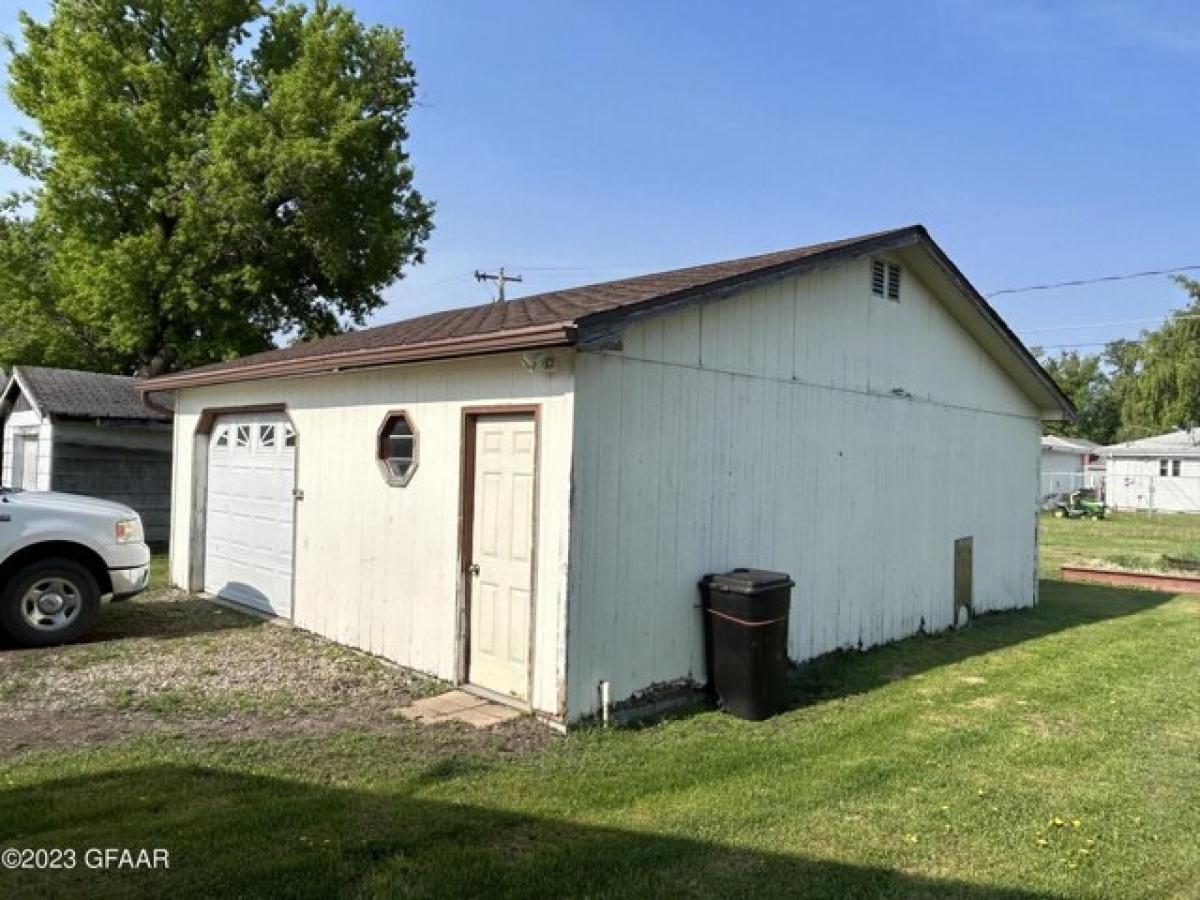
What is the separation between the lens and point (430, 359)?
22.0 ft

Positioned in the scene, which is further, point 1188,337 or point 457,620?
point 1188,337

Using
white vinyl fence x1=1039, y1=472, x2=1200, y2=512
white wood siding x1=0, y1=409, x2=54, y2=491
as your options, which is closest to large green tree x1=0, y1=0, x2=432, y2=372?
white wood siding x1=0, y1=409, x2=54, y2=491

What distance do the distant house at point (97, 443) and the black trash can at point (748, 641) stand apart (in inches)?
440

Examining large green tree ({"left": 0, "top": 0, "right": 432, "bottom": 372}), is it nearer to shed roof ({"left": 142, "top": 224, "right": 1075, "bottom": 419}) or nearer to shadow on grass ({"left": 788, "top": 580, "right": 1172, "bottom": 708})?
shed roof ({"left": 142, "top": 224, "right": 1075, "bottom": 419})

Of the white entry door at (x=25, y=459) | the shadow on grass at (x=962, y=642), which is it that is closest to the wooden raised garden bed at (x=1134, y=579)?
the shadow on grass at (x=962, y=642)

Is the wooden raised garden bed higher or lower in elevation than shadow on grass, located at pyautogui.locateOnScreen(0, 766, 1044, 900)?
lower

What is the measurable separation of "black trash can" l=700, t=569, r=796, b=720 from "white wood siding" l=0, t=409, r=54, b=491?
493 inches

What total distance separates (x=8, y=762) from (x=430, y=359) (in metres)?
3.58

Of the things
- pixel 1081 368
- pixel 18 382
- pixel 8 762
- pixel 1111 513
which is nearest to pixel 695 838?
pixel 8 762

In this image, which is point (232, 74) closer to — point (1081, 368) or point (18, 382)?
point (18, 382)

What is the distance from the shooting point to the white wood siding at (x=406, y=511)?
5.98 meters

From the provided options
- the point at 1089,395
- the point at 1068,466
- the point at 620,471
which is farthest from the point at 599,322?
the point at 1089,395

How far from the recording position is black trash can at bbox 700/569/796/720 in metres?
6.32

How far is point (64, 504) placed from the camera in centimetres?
824
